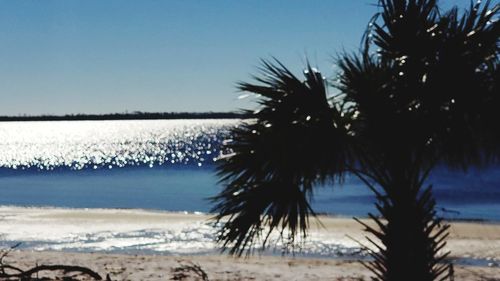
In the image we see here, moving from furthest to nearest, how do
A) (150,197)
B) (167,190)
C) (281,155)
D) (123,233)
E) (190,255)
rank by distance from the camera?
(167,190), (150,197), (123,233), (190,255), (281,155)

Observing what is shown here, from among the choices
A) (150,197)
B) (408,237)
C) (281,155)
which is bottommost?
(150,197)

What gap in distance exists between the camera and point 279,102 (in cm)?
654

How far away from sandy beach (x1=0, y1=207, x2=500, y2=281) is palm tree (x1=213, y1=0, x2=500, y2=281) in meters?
5.48

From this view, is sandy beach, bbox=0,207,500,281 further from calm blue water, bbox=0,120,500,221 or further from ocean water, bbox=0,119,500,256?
calm blue water, bbox=0,120,500,221

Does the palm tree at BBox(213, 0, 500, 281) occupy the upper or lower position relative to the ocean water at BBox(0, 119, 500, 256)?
upper

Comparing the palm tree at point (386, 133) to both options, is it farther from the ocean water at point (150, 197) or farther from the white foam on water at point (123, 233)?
the white foam on water at point (123, 233)

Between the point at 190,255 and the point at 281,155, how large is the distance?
12.5m

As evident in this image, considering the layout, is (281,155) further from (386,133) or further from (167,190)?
(167,190)

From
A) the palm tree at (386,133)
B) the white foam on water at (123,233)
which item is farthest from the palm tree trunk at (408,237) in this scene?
the white foam on water at (123,233)

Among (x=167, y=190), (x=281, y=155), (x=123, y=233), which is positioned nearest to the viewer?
(x=281, y=155)

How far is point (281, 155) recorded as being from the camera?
6344 millimetres

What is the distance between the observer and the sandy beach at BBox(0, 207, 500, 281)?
1499 cm

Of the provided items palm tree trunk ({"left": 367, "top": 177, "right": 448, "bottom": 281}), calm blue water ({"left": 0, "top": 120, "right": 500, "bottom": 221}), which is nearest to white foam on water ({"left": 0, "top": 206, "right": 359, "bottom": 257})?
calm blue water ({"left": 0, "top": 120, "right": 500, "bottom": 221})

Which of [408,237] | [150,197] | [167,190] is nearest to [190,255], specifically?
[408,237]
